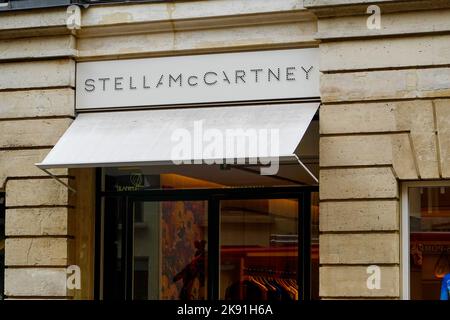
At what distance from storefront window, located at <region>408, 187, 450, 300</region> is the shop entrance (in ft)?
4.45

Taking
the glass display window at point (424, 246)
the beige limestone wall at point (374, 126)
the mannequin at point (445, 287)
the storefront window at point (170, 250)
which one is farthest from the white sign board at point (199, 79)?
the mannequin at point (445, 287)

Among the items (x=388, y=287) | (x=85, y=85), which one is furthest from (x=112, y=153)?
(x=388, y=287)

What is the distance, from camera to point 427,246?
10.7m

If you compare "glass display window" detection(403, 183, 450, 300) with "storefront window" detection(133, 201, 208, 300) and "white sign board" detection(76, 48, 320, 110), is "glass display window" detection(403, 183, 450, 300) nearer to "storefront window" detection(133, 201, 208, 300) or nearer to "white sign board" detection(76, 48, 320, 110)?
"white sign board" detection(76, 48, 320, 110)

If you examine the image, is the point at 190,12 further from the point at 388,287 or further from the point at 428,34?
the point at 388,287

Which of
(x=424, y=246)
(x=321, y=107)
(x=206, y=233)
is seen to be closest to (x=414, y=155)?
(x=424, y=246)

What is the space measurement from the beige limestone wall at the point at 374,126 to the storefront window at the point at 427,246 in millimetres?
265

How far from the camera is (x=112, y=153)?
10836mm

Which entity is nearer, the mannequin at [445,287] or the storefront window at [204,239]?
the mannequin at [445,287]

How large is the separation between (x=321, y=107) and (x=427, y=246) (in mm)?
1896

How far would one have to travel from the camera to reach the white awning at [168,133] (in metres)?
10.4

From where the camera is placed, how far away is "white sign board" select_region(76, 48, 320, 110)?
11047 mm

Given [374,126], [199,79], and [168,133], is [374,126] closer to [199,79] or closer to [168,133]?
[199,79]

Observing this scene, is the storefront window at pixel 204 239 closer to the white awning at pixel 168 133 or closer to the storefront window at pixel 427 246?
the white awning at pixel 168 133
